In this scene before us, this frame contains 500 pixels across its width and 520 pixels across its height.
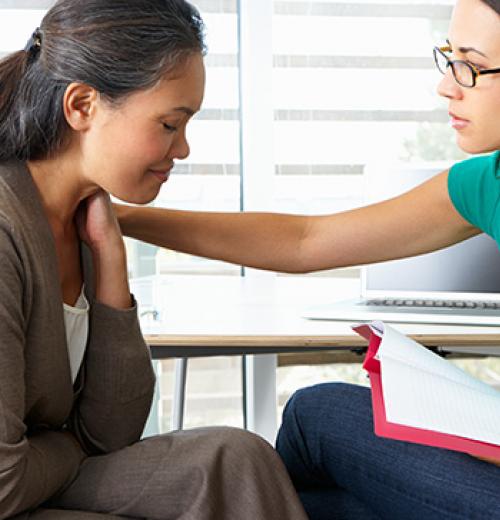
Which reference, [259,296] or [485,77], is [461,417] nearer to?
[485,77]

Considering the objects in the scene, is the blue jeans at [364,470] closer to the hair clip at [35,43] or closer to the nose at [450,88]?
the nose at [450,88]

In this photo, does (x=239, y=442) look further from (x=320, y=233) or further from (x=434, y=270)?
(x=434, y=270)

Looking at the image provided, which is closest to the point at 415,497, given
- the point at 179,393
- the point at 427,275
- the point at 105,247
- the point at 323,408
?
the point at 323,408

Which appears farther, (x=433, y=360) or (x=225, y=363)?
(x=225, y=363)

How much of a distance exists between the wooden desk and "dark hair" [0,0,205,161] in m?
0.60

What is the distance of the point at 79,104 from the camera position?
118 cm

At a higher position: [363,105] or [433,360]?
[363,105]

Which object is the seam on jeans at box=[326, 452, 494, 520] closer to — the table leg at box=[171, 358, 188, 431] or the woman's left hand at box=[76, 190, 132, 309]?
the woman's left hand at box=[76, 190, 132, 309]

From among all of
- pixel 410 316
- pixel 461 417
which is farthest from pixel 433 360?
pixel 410 316

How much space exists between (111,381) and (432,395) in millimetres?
450

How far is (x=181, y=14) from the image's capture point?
47.9 inches

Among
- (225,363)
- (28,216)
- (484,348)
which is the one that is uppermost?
(28,216)

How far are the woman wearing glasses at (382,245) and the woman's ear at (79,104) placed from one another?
0.98 feet

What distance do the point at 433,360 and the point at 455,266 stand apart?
93cm
